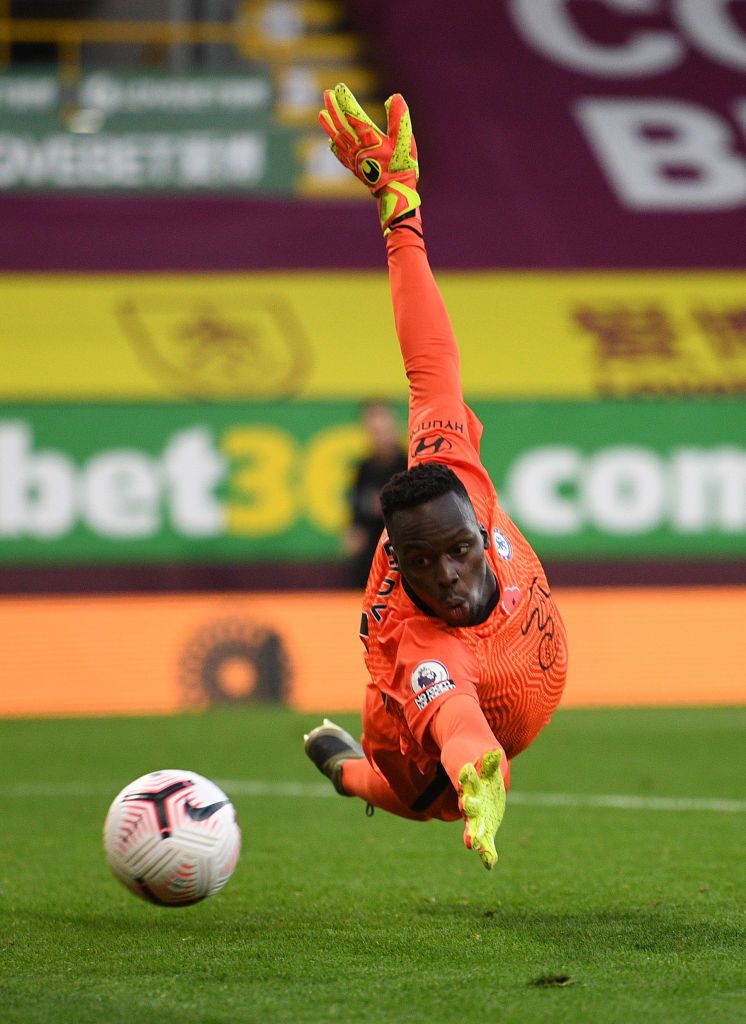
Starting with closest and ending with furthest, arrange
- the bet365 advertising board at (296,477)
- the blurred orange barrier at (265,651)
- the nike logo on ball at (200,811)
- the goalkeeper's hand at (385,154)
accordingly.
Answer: the nike logo on ball at (200,811) < the goalkeeper's hand at (385,154) < the blurred orange barrier at (265,651) < the bet365 advertising board at (296,477)

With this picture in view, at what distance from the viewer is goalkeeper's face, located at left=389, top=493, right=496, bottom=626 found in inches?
177

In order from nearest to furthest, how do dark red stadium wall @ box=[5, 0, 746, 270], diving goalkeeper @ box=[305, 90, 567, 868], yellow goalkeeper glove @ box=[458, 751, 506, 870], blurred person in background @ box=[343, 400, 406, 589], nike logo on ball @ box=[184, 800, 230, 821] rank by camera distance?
yellow goalkeeper glove @ box=[458, 751, 506, 870] < diving goalkeeper @ box=[305, 90, 567, 868] < nike logo on ball @ box=[184, 800, 230, 821] < blurred person in background @ box=[343, 400, 406, 589] < dark red stadium wall @ box=[5, 0, 746, 270]

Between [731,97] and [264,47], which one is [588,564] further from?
[264,47]

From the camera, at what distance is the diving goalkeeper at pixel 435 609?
4.50 metres

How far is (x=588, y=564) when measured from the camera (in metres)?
13.6

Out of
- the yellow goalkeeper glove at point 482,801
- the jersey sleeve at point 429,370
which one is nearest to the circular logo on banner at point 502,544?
the jersey sleeve at point 429,370

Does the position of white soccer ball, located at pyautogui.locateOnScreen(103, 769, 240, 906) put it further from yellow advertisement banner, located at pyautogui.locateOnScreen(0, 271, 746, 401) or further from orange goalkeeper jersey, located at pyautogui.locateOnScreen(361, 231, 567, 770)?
yellow advertisement banner, located at pyautogui.locateOnScreen(0, 271, 746, 401)

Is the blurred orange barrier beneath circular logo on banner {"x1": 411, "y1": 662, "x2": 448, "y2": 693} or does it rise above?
beneath

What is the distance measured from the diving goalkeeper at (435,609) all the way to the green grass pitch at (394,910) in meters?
0.44

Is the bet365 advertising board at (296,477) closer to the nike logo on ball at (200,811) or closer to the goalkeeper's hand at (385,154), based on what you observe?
the goalkeeper's hand at (385,154)

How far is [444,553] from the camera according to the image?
14.8ft

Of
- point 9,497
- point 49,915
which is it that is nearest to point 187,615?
point 9,497

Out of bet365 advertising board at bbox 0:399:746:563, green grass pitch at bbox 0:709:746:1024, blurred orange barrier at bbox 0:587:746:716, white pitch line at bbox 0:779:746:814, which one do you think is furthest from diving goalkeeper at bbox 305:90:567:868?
bet365 advertising board at bbox 0:399:746:563

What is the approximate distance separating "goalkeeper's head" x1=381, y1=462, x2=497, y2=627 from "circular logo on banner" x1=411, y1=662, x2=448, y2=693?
0.49 ft
